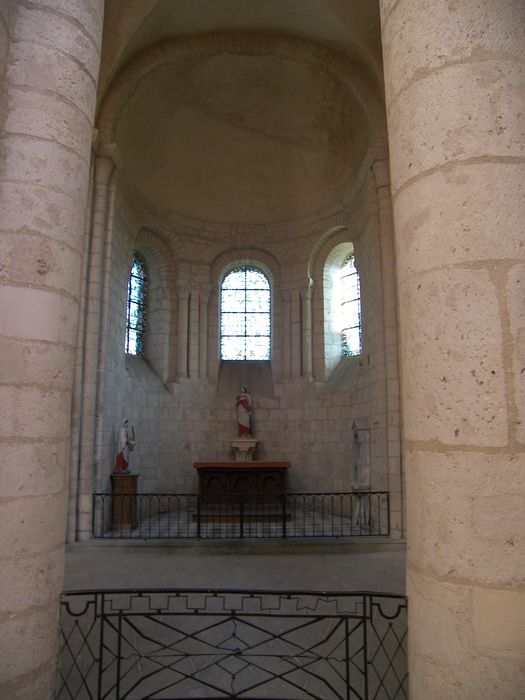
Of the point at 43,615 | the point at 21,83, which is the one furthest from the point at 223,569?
the point at 21,83

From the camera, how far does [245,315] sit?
13.5 m

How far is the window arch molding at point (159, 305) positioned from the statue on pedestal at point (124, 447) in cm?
253

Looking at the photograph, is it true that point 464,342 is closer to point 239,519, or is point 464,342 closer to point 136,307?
point 239,519

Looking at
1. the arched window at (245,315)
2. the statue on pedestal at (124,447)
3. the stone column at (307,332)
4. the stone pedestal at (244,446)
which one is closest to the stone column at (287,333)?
the stone column at (307,332)

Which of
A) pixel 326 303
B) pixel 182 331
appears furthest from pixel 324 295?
pixel 182 331

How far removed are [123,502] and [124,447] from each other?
3.10ft

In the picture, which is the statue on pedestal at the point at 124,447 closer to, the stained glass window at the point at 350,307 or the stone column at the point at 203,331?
the stone column at the point at 203,331

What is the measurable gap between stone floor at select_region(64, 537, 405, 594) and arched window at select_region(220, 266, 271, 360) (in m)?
5.96

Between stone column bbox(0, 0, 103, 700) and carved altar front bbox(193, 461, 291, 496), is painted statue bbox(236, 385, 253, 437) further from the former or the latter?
stone column bbox(0, 0, 103, 700)

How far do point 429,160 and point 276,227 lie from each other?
423 inches

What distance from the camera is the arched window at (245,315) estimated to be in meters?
13.4

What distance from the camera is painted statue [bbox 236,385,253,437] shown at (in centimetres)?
1199

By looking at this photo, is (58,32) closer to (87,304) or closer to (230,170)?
(87,304)

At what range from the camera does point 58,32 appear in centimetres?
350
